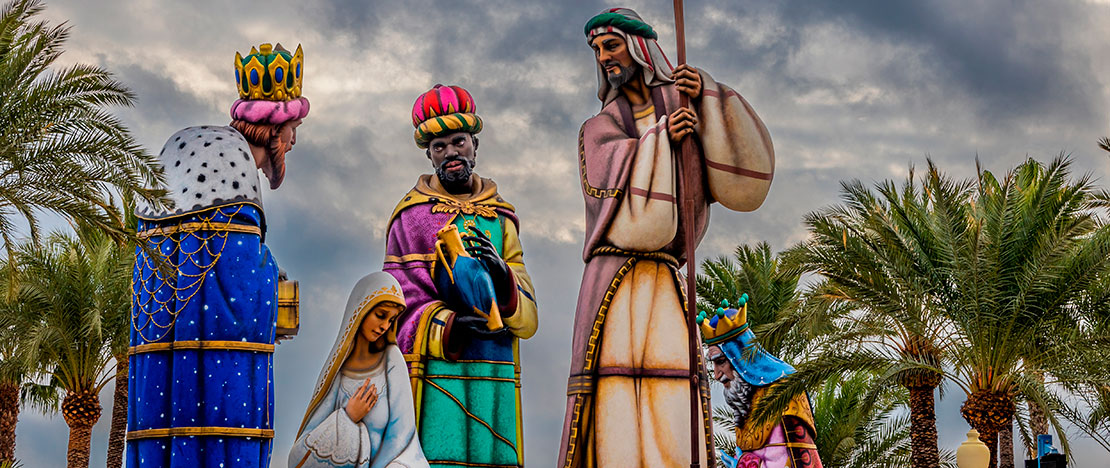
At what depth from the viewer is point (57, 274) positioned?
63.1ft

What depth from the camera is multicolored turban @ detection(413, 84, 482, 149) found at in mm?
10805

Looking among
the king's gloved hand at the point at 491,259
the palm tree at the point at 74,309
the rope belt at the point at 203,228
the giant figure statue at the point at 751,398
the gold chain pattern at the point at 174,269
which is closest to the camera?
the gold chain pattern at the point at 174,269

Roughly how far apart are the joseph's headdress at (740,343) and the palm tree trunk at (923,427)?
5804 mm

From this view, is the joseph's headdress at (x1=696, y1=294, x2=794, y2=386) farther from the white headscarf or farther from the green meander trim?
the white headscarf

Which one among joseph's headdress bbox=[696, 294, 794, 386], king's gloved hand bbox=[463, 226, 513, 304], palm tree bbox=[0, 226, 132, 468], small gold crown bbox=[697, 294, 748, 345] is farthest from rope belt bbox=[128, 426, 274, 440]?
palm tree bbox=[0, 226, 132, 468]

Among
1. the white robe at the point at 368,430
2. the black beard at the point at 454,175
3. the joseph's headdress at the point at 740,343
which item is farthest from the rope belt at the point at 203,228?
the joseph's headdress at the point at 740,343

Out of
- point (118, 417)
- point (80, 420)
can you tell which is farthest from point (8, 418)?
point (118, 417)

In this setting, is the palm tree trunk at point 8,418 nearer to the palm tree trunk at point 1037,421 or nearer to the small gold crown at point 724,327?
the small gold crown at point 724,327

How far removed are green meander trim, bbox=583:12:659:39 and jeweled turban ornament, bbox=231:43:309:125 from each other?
2.10 m

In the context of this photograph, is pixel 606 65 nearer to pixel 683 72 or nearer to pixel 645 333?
pixel 683 72

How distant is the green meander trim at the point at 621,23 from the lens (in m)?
9.80

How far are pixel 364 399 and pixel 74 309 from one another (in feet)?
38.6

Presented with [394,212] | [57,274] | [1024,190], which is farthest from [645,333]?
[57,274]

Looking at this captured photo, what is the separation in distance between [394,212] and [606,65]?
2.09 metres
